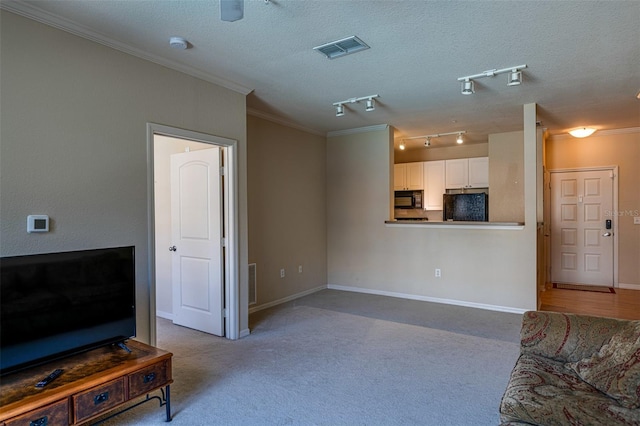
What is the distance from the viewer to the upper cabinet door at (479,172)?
6.65 meters

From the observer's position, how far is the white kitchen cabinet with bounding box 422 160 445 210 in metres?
7.12

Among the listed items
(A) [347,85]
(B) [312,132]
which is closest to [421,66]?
(A) [347,85]

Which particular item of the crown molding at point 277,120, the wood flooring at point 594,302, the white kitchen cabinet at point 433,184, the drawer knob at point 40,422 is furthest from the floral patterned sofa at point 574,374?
the white kitchen cabinet at point 433,184

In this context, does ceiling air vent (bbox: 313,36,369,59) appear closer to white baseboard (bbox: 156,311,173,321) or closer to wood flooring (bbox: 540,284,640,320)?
white baseboard (bbox: 156,311,173,321)

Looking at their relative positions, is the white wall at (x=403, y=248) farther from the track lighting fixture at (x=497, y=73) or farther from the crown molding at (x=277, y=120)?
the track lighting fixture at (x=497, y=73)

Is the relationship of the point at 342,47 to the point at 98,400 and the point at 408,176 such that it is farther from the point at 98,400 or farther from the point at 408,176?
the point at 408,176

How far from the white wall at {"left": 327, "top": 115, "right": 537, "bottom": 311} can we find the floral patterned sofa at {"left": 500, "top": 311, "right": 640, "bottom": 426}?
102 inches

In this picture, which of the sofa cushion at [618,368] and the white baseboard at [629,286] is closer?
the sofa cushion at [618,368]

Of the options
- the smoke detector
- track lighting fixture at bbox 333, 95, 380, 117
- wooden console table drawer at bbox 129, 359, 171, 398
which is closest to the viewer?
wooden console table drawer at bbox 129, 359, 171, 398

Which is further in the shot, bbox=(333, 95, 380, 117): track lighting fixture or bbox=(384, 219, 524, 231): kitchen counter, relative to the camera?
bbox=(384, 219, 524, 231): kitchen counter

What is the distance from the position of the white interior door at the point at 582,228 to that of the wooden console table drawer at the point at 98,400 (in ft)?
22.8

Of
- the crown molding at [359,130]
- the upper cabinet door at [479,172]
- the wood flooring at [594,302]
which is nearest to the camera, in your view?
the wood flooring at [594,302]

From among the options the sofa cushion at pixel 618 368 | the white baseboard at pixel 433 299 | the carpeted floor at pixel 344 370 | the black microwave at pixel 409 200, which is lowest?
the carpeted floor at pixel 344 370

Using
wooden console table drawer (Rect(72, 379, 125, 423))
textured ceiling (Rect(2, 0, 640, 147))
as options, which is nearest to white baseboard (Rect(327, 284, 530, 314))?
textured ceiling (Rect(2, 0, 640, 147))
